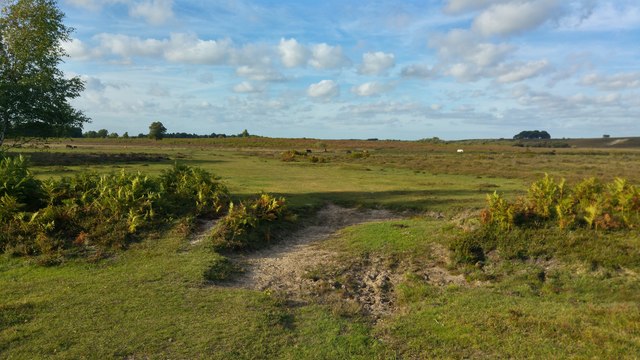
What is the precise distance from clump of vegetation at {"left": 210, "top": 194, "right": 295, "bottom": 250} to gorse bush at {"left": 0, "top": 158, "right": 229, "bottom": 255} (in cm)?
116

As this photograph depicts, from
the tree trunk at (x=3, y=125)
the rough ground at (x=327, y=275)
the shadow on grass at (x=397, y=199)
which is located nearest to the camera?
the rough ground at (x=327, y=275)

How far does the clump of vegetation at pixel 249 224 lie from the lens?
12.0 meters

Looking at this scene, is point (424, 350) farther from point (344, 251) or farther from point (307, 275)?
point (344, 251)

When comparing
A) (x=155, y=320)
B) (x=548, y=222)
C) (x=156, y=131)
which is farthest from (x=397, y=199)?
(x=156, y=131)

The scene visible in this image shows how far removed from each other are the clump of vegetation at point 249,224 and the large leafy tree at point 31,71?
42.9 ft

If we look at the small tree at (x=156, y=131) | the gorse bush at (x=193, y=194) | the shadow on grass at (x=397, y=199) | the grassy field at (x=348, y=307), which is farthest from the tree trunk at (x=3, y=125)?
the small tree at (x=156, y=131)

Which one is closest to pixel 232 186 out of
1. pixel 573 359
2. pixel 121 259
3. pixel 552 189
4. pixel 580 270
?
pixel 121 259

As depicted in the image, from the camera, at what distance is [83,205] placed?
13633mm

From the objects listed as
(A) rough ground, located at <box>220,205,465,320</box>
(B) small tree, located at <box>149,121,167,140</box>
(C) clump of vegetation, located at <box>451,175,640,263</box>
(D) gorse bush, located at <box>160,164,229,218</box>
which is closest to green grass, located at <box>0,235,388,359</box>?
(A) rough ground, located at <box>220,205,465,320</box>

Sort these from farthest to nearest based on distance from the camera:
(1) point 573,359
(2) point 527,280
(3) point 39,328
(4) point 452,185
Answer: (4) point 452,185 → (2) point 527,280 → (3) point 39,328 → (1) point 573,359

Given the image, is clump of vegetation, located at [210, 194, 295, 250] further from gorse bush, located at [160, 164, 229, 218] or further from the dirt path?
gorse bush, located at [160, 164, 229, 218]

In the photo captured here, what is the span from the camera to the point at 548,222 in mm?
10930

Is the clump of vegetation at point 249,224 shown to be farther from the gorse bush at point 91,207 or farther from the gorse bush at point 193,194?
the gorse bush at point 91,207

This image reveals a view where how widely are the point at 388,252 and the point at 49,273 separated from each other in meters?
7.72
